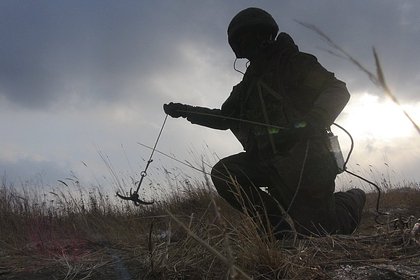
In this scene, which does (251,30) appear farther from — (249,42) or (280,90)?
(280,90)

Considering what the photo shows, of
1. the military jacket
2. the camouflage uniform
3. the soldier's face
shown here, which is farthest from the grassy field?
the soldier's face

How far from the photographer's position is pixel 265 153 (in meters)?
3.23

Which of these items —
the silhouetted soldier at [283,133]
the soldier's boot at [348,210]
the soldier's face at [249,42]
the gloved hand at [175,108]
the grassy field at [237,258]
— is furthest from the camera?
the gloved hand at [175,108]

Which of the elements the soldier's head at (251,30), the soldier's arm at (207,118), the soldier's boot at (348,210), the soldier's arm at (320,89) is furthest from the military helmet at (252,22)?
the soldier's boot at (348,210)

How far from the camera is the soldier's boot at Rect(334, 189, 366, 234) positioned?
127 inches

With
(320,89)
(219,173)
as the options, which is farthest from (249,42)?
(219,173)

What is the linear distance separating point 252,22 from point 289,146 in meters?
0.89

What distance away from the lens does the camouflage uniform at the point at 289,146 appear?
119 inches

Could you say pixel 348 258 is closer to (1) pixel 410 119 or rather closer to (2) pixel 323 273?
(2) pixel 323 273

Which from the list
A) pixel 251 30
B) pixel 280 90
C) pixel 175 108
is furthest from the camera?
pixel 175 108

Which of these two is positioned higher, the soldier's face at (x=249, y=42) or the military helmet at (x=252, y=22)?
the military helmet at (x=252, y=22)

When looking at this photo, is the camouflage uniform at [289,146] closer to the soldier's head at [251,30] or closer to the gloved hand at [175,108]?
the soldier's head at [251,30]

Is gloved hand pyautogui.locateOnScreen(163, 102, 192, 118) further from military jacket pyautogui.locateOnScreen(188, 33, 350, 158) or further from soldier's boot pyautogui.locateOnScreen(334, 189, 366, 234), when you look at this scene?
soldier's boot pyautogui.locateOnScreen(334, 189, 366, 234)

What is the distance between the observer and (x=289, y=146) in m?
2.93
